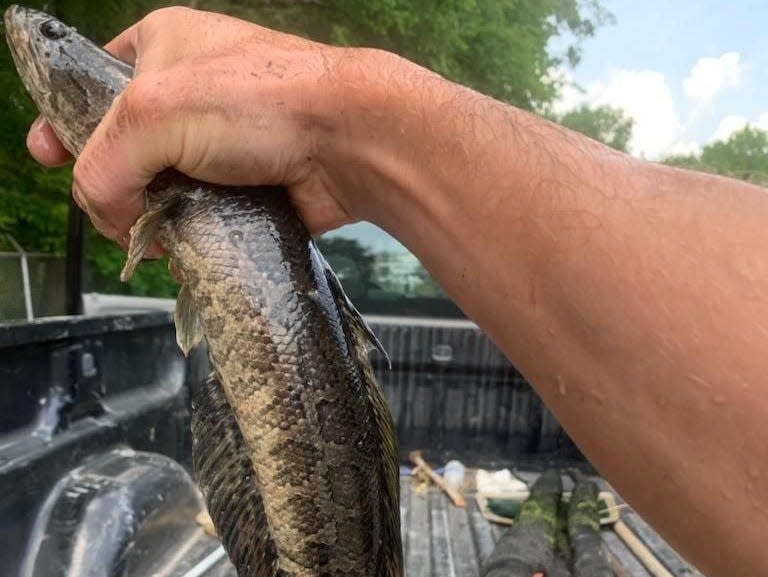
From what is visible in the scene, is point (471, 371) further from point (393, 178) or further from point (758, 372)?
point (758, 372)

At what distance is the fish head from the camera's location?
8.06ft

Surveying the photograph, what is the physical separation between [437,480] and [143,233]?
145 inches

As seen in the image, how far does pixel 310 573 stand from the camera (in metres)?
2.09

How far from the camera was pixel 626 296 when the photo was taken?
4.82 feet

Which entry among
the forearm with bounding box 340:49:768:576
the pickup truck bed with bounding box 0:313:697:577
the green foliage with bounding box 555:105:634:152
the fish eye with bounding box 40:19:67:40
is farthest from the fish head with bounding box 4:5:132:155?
the green foliage with bounding box 555:105:634:152

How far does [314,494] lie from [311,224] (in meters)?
0.72

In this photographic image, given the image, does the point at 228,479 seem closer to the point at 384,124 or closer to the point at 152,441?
the point at 384,124

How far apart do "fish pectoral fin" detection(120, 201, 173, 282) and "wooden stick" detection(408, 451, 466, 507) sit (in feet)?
11.5

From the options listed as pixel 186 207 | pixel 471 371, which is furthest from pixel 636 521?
pixel 186 207

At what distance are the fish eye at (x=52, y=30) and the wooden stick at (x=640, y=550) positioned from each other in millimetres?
3791

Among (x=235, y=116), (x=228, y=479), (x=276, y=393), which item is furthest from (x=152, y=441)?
(x=235, y=116)

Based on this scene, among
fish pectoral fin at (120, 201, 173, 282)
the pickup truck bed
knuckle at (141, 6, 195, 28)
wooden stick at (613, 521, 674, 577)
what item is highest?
knuckle at (141, 6, 195, 28)

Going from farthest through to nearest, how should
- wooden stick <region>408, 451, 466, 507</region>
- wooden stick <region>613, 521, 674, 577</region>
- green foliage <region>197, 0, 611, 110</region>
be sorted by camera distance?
1. green foliage <region>197, 0, 611, 110</region>
2. wooden stick <region>408, 451, 466, 507</region>
3. wooden stick <region>613, 521, 674, 577</region>

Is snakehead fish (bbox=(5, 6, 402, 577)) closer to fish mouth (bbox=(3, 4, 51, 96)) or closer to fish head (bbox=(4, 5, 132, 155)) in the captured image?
fish head (bbox=(4, 5, 132, 155))
